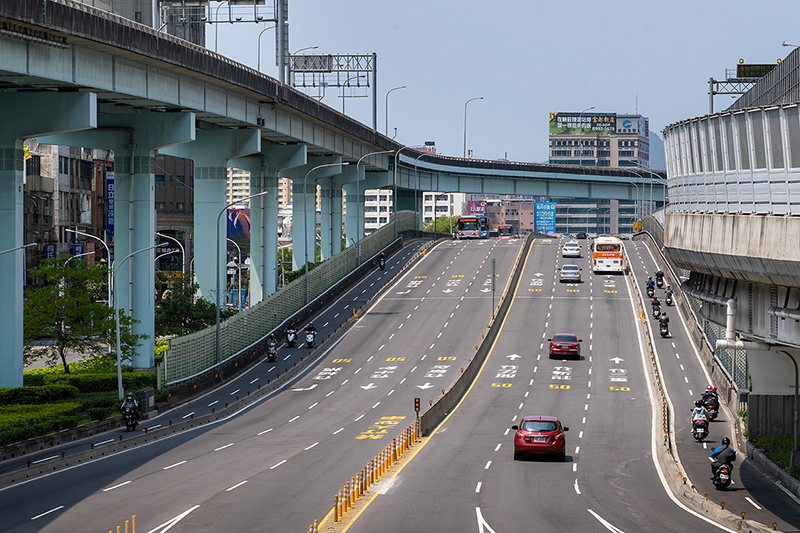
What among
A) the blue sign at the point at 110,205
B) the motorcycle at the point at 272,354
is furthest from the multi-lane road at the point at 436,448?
the blue sign at the point at 110,205

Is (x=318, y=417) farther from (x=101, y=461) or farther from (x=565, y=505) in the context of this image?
(x=565, y=505)

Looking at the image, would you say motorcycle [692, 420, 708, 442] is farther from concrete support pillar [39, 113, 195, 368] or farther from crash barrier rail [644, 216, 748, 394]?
concrete support pillar [39, 113, 195, 368]

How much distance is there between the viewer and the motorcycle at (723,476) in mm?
32188

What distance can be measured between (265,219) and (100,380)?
30.5m

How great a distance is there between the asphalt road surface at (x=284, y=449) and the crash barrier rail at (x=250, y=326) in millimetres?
2010

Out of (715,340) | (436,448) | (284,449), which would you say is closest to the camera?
(284,449)

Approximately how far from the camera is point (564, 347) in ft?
204

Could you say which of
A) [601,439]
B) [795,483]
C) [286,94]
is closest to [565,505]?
[795,483]

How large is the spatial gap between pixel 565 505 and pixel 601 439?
13.9 metres

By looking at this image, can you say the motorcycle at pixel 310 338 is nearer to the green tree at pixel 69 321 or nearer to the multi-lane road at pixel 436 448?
the multi-lane road at pixel 436 448

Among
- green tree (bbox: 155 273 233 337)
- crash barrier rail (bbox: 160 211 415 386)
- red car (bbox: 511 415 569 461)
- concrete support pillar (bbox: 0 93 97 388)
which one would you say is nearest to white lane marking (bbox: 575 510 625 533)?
red car (bbox: 511 415 569 461)

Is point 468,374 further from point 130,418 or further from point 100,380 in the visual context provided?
point 130,418

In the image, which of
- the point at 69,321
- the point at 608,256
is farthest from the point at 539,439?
the point at 608,256

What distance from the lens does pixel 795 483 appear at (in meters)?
32.3
